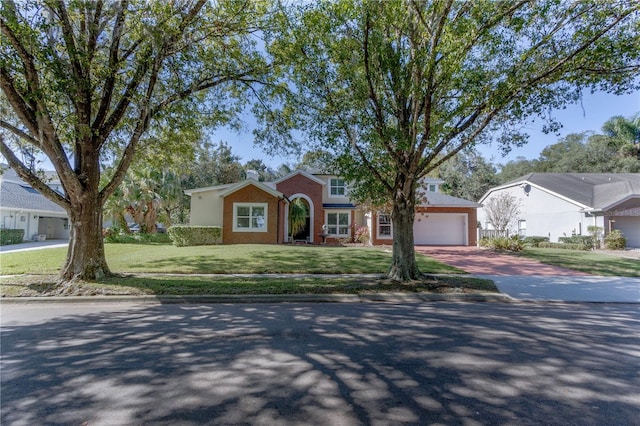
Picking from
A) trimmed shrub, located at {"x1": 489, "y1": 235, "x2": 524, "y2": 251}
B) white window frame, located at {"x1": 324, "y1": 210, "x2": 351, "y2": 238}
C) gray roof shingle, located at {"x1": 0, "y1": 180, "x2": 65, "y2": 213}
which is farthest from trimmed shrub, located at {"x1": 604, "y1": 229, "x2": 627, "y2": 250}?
gray roof shingle, located at {"x1": 0, "y1": 180, "x2": 65, "y2": 213}

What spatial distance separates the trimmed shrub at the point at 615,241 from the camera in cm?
1967

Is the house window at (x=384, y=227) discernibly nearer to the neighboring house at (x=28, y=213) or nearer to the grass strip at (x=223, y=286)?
the grass strip at (x=223, y=286)

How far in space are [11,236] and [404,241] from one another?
2606 cm

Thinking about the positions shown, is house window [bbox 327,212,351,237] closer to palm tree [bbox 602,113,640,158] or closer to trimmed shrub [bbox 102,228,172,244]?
trimmed shrub [bbox 102,228,172,244]

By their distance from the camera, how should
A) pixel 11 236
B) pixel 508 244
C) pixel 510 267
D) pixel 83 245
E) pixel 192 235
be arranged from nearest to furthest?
pixel 83 245 → pixel 510 267 → pixel 508 244 → pixel 192 235 → pixel 11 236

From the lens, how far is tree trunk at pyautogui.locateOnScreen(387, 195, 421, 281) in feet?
30.2

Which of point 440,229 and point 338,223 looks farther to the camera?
point 440,229

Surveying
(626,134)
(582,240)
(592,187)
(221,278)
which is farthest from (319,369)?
(626,134)

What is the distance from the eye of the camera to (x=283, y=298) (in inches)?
307

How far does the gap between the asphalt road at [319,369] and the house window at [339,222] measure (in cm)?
1738

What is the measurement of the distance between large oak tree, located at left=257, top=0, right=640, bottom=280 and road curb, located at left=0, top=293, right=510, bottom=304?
1251 millimetres

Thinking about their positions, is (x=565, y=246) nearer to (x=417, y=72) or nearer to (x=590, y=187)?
(x=590, y=187)

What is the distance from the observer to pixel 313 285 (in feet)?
28.5

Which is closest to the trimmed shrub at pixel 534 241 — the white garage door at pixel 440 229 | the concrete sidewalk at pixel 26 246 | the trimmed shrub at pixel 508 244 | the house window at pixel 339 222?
the white garage door at pixel 440 229
